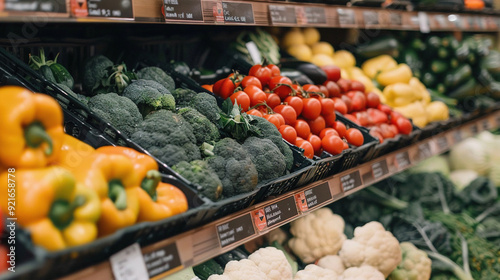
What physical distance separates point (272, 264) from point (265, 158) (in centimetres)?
45

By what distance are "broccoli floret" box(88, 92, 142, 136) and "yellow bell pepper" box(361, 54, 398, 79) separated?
6.65 feet

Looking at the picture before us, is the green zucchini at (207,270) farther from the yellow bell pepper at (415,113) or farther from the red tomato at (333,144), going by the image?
the yellow bell pepper at (415,113)

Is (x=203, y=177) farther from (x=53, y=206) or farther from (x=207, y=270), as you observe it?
(x=207, y=270)

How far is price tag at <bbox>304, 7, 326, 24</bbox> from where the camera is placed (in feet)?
6.42

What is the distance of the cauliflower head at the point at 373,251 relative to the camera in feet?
6.06

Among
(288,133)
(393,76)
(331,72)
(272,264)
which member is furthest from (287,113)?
(393,76)

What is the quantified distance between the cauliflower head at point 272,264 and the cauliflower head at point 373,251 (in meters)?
0.35

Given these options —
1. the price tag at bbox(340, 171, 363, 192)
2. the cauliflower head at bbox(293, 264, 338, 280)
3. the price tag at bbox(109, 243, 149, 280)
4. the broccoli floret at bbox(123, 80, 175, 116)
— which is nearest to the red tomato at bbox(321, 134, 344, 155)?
the price tag at bbox(340, 171, 363, 192)

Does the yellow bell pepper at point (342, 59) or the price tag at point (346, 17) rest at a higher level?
the price tag at point (346, 17)

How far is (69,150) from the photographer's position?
1.00m

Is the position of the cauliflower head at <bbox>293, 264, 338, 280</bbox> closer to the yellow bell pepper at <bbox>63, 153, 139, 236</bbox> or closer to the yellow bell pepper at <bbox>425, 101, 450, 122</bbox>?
the yellow bell pepper at <bbox>63, 153, 139, 236</bbox>

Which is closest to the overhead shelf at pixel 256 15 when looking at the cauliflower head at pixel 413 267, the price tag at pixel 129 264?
the price tag at pixel 129 264

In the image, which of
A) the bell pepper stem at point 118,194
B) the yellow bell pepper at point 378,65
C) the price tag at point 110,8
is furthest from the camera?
the yellow bell pepper at point 378,65

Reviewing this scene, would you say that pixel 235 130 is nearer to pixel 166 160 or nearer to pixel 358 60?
pixel 166 160
